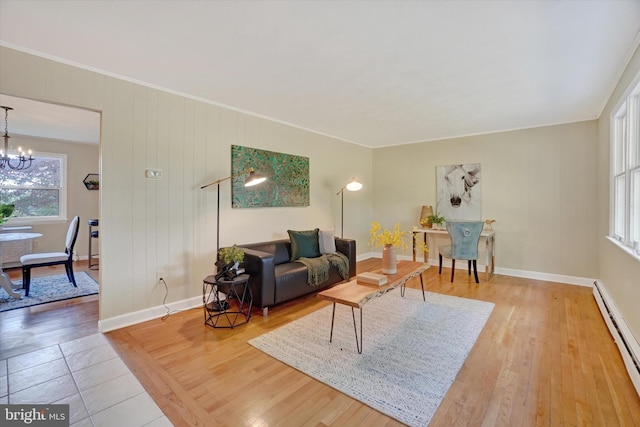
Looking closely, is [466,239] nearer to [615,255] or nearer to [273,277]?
[615,255]

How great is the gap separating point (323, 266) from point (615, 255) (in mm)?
3088

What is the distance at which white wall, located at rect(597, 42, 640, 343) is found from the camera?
7.40 ft

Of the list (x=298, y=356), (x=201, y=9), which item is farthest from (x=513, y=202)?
(x=201, y=9)

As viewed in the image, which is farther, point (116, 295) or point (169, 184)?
point (169, 184)

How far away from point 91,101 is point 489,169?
564 centimetres

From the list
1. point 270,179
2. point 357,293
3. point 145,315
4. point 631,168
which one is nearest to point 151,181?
point 145,315

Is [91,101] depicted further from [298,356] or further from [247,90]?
[298,356]

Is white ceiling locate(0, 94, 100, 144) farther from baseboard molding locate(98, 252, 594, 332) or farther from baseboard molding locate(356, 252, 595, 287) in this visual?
baseboard molding locate(356, 252, 595, 287)

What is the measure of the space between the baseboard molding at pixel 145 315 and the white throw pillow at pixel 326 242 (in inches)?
68.4

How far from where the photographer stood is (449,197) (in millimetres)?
5477

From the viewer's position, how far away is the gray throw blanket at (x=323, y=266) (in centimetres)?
362

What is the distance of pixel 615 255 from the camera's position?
9.70 ft

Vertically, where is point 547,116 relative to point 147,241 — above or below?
above

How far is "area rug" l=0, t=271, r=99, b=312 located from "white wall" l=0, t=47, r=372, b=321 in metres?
1.59
